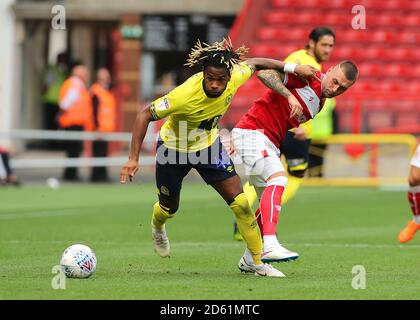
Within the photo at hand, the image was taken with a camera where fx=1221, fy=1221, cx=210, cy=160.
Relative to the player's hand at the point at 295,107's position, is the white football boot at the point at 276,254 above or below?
below

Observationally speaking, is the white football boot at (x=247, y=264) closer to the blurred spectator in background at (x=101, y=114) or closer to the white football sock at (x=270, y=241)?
the white football sock at (x=270, y=241)

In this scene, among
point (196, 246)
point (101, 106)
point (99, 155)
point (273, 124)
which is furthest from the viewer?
point (99, 155)

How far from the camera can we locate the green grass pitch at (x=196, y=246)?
8.50m

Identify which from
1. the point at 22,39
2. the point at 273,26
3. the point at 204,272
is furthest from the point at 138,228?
the point at 22,39

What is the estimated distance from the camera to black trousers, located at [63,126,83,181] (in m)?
23.8

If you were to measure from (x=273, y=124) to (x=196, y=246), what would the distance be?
7.61 ft

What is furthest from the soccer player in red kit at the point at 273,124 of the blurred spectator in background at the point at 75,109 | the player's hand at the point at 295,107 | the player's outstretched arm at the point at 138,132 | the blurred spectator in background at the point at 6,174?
the blurred spectator in background at the point at 75,109

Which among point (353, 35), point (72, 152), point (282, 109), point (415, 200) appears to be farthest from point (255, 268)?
point (353, 35)

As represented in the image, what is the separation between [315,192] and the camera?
21.3m

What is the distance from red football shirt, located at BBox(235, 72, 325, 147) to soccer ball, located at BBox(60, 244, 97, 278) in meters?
2.04

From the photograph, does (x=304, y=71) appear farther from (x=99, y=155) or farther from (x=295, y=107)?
(x=99, y=155)

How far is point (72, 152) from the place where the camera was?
23.9 m
